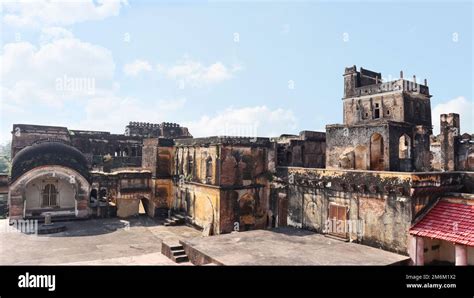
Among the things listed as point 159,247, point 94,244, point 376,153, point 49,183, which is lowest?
point 159,247

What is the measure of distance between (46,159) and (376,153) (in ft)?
68.7

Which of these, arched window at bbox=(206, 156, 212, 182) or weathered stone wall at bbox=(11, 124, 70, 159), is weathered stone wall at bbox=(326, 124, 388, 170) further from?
weathered stone wall at bbox=(11, 124, 70, 159)

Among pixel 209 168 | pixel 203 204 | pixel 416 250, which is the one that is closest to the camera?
pixel 416 250

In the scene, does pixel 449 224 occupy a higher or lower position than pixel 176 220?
higher

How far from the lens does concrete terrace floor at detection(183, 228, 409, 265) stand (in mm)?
11445

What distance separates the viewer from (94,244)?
57.1 feet

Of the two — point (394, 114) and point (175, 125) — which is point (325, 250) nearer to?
point (394, 114)

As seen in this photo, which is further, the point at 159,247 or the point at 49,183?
the point at 49,183

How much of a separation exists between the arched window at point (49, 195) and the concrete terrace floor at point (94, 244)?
297 centimetres

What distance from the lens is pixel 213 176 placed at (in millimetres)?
19969

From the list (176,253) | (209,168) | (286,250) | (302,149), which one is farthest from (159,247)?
(302,149)

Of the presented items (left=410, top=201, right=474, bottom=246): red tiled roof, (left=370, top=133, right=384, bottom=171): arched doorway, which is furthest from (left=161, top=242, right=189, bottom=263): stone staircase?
(left=370, top=133, right=384, bottom=171): arched doorway

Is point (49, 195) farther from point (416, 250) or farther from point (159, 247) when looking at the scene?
point (416, 250)

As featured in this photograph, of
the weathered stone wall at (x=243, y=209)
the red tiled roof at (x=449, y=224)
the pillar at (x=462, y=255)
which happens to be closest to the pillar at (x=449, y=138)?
the weathered stone wall at (x=243, y=209)
